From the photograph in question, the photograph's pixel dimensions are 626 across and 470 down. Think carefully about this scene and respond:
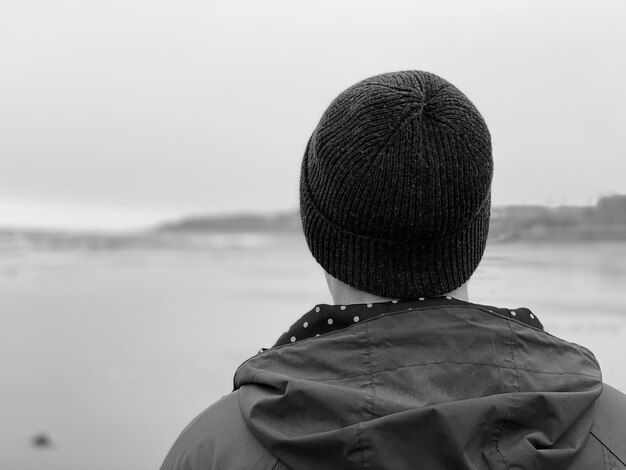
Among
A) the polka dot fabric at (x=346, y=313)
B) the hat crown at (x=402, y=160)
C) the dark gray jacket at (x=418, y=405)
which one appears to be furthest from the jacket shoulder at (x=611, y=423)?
the hat crown at (x=402, y=160)

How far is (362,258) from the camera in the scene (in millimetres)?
895

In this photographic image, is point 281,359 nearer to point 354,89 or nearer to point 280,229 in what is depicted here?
point 354,89

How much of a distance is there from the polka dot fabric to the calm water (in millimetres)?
1490

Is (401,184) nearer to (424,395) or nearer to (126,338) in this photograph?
(424,395)

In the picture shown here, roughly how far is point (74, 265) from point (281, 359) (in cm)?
194

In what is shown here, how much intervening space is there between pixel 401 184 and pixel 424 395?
213 mm

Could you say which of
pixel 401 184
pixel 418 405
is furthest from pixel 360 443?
pixel 401 184

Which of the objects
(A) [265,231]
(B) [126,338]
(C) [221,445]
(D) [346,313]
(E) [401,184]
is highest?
(E) [401,184]

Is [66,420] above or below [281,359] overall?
below

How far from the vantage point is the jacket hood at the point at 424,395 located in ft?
2.48

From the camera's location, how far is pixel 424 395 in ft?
2.58

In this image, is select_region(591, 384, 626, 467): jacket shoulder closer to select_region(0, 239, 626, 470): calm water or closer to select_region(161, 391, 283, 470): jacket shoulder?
select_region(161, 391, 283, 470): jacket shoulder

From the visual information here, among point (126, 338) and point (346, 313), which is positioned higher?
point (346, 313)

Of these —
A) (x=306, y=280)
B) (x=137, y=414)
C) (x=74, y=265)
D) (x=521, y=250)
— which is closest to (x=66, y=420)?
(x=137, y=414)
